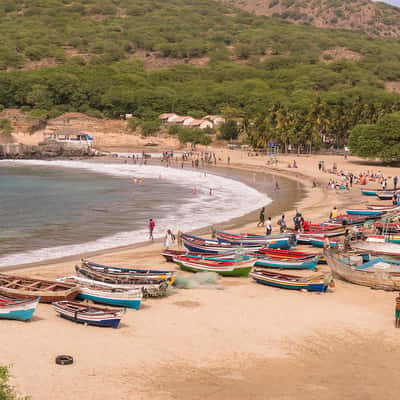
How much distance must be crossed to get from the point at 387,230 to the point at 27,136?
93.8 meters

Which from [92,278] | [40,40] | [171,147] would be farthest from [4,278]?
[40,40]

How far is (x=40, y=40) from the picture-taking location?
195875mm

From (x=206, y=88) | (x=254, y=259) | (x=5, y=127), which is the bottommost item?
(x=254, y=259)

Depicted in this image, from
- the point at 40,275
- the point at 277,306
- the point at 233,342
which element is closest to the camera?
the point at 233,342

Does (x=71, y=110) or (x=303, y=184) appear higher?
(x=71, y=110)

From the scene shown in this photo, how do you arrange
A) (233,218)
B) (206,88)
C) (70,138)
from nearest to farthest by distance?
(233,218) < (70,138) < (206,88)

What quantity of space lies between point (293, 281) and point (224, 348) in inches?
272

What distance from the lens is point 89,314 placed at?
19.5 m

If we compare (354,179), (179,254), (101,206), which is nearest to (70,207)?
(101,206)

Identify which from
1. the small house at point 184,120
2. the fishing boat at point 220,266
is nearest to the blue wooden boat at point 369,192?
the fishing boat at point 220,266

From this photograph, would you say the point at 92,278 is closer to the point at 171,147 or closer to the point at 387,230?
the point at 387,230

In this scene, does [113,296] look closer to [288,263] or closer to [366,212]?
[288,263]

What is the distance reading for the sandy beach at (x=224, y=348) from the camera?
50.2 ft

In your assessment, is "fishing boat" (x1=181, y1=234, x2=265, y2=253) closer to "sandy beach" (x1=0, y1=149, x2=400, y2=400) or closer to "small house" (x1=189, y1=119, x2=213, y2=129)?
"sandy beach" (x1=0, y1=149, x2=400, y2=400)
